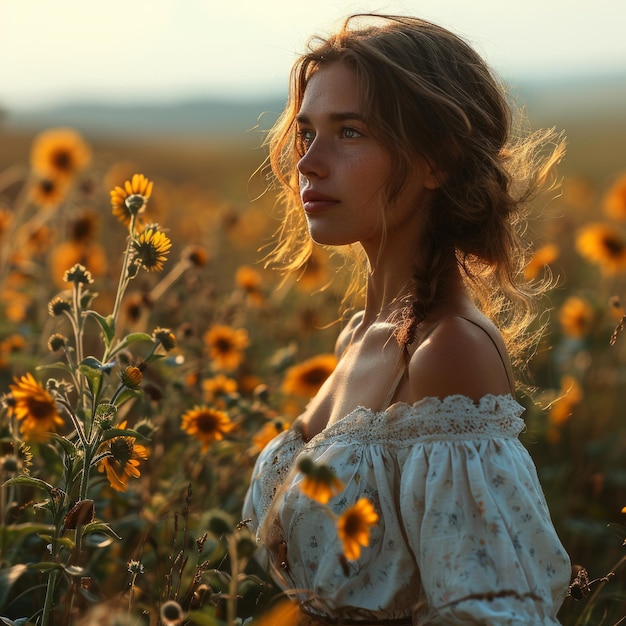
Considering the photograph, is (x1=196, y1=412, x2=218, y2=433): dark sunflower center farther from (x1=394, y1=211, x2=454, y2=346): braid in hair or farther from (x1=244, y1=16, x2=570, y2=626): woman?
(x1=394, y1=211, x2=454, y2=346): braid in hair

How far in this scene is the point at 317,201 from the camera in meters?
1.96

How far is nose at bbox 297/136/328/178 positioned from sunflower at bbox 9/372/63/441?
669mm

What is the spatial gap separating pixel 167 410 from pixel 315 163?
1229 mm

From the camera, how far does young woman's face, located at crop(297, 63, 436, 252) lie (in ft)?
6.36

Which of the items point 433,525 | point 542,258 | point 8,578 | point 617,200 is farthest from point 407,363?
point 617,200

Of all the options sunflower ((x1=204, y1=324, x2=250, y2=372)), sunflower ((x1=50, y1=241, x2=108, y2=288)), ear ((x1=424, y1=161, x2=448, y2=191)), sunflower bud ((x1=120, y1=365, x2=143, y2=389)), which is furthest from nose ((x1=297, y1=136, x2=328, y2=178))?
sunflower ((x1=50, y1=241, x2=108, y2=288))

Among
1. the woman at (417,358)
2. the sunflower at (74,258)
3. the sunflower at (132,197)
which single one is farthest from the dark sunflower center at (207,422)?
the sunflower at (74,258)

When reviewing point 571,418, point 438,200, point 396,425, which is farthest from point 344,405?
point 571,418

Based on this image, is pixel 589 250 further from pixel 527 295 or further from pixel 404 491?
pixel 404 491

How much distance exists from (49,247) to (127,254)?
2395 millimetres

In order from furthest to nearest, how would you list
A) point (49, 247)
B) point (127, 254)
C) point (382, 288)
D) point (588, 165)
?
point (588, 165) → point (49, 247) → point (382, 288) → point (127, 254)

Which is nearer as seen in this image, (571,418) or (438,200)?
(438,200)

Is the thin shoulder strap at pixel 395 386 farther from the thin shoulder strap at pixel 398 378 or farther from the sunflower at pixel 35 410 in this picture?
the sunflower at pixel 35 410

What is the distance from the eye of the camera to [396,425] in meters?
1.77
